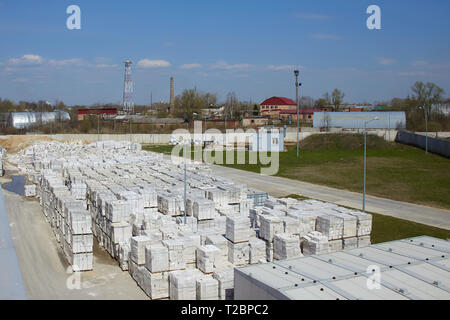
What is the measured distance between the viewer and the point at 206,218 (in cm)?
1658

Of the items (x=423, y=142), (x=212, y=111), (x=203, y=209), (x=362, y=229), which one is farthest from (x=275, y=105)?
(x=362, y=229)

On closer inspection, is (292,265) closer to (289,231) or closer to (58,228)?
(289,231)

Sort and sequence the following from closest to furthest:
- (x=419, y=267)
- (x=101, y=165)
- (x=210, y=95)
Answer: (x=419, y=267), (x=101, y=165), (x=210, y=95)

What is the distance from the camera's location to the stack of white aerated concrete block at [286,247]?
42.2ft

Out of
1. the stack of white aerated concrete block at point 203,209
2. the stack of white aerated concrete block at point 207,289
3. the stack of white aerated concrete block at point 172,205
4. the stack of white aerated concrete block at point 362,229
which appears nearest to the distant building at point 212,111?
the stack of white aerated concrete block at point 172,205

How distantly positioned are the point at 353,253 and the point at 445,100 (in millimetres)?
90417

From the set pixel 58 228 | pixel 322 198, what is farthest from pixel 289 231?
pixel 322 198

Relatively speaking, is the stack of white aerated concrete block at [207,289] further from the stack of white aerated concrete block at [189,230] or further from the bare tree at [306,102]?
the bare tree at [306,102]

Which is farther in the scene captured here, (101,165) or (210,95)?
(210,95)

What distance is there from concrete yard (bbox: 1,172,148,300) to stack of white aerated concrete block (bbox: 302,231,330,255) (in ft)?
17.4

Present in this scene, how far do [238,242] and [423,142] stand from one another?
157ft

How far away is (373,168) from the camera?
128 feet

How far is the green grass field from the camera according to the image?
2770 centimetres

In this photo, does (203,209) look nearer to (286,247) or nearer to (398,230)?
(286,247)
